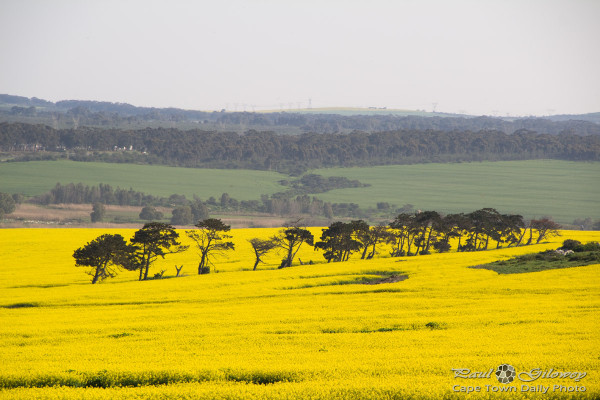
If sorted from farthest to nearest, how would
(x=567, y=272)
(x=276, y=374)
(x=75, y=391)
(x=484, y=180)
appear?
1. (x=484, y=180)
2. (x=567, y=272)
3. (x=276, y=374)
4. (x=75, y=391)

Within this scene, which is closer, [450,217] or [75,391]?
[75,391]

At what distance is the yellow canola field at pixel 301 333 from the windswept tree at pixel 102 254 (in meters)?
1.88

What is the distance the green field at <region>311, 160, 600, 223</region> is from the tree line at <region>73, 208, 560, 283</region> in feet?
228

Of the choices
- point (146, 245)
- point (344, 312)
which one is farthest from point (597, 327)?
point (146, 245)

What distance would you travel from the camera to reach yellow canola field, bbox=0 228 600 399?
21.7 m

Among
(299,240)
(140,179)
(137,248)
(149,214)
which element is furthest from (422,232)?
(140,179)

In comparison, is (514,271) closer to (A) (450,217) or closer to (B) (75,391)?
(A) (450,217)

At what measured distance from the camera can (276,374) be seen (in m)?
23.3

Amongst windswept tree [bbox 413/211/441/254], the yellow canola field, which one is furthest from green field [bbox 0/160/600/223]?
the yellow canola field

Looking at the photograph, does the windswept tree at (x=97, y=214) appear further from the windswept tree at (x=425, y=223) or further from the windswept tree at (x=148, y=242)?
the windswept tree at (x=425, y=223)

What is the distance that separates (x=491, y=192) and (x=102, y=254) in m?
136

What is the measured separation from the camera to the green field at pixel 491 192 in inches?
6033

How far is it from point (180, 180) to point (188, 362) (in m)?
158

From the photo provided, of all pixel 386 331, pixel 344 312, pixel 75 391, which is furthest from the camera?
pixel 344 312
